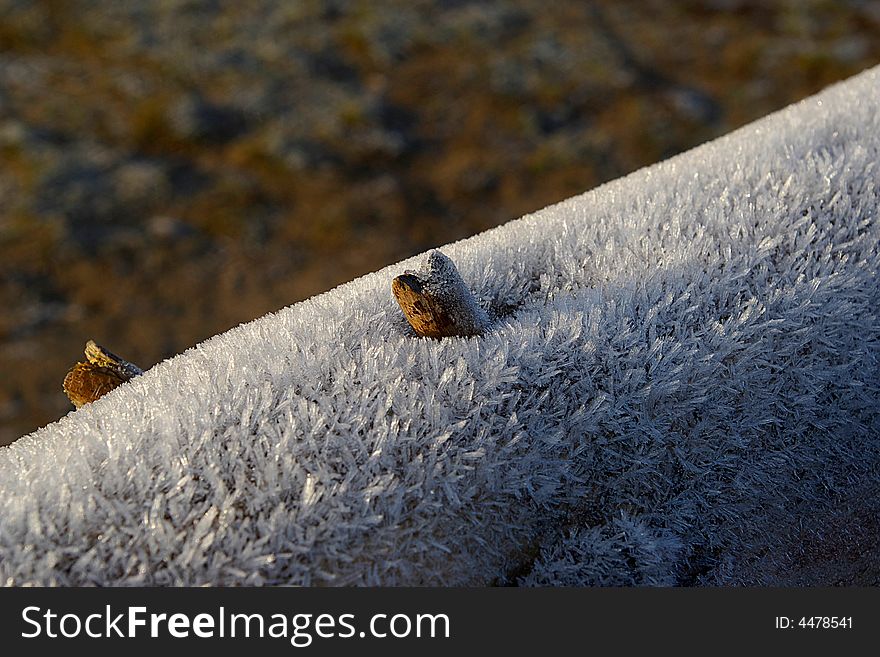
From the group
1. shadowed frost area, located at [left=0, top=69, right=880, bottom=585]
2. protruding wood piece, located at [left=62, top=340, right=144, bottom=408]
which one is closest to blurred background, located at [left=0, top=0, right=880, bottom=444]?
protruding wood piece, located at [left=62, top=340, right=144, bottom=408]

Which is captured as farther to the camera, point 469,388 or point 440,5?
point 440,5

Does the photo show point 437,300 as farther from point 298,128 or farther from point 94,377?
point 298,128

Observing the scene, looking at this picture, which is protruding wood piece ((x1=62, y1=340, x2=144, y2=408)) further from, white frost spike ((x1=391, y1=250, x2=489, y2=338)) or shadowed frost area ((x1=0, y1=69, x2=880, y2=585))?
white frost spike ((x1=391, y1=250, x2=489, y2=338))

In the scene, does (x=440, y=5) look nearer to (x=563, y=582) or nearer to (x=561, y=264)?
(x=561, y=264)

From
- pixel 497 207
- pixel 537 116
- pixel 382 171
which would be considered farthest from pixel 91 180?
pixel 537 116

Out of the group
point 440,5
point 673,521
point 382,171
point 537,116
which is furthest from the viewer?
point 440,5

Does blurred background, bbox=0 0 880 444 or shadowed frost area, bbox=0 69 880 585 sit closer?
shadowed frost area, bbox=0 69 880 585
